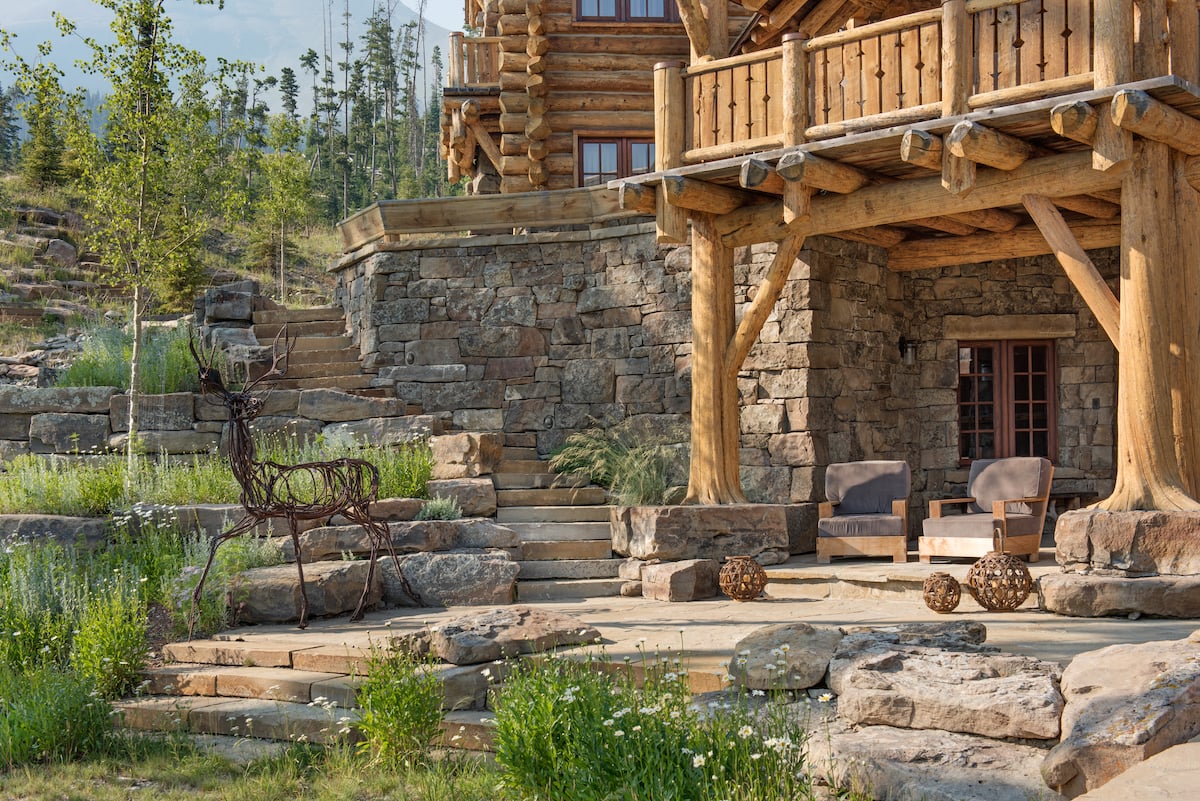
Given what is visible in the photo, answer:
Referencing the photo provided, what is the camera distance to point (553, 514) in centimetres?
1039

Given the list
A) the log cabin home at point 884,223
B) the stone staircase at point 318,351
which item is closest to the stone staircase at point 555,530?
the log cabin home at point 884,223

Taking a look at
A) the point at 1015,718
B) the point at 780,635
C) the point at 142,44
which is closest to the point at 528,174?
the point at 142,44

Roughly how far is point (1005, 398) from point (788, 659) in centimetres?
759

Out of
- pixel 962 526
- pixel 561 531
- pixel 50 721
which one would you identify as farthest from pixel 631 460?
pixel 50 721

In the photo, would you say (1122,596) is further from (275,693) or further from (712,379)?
(275,693)

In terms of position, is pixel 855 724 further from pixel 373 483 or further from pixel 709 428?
pixel 709 428

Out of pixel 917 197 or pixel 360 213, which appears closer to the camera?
pixel 917 197

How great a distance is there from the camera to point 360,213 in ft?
42.4

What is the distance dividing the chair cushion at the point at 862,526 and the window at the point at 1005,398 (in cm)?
269

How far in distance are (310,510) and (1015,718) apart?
4.78 meters

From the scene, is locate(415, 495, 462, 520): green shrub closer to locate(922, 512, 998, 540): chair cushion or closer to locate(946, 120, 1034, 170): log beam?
locate(922, 512, 998, 540): chair cushion

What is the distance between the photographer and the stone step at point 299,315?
1356 cm

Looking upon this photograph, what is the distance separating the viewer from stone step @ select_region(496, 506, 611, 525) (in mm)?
10258

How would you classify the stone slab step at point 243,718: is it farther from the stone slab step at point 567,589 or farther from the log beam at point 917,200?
the log beam at point 917,200
